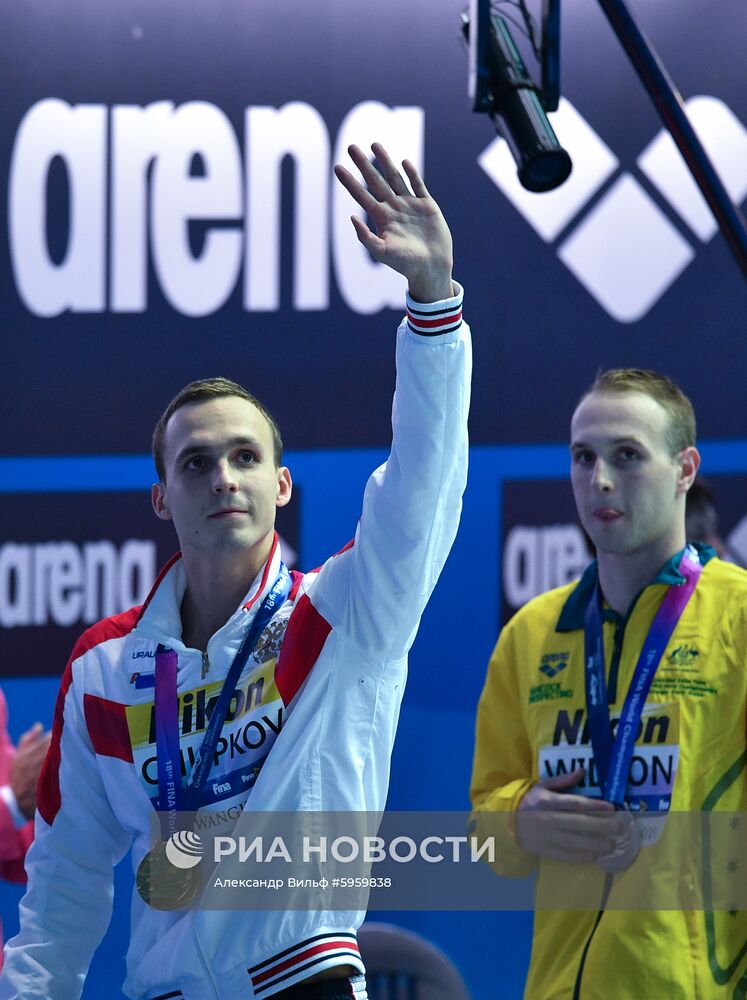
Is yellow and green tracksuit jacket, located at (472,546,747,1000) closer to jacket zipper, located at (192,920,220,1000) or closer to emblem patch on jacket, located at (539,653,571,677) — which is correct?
emblem patch on jacket, located at (539,653,571,677)

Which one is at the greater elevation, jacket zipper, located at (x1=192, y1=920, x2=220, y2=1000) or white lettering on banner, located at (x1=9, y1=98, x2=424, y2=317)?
white lettering on banner, located at (x1=9, y1=98, x2=424, y2=317)

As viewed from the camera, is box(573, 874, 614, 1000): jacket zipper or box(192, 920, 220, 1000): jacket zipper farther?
box(573, 874, 614, 1000): jacket zipper

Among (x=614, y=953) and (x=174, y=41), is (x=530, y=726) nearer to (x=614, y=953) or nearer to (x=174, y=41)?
(x=614, y=953)

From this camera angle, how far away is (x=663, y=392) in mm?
2975

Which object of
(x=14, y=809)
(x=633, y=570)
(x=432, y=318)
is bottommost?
(x=14, y=809)

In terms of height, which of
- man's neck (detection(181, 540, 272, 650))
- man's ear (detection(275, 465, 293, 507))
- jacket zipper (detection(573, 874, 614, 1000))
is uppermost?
man's ear (detection(275, 465, 293, 507))

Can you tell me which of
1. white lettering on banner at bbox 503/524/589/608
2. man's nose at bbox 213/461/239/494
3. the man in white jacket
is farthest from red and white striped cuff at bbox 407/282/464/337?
white lettering on banner at bbox 503/524/589/608

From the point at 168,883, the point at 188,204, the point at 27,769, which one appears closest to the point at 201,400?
the point at 168,883

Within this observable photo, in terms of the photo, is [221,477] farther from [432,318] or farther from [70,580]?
[70,580]

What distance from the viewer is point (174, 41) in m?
3.63

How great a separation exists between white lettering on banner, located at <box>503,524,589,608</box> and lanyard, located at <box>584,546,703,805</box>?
85 cm

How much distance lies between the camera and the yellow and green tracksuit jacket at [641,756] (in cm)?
261

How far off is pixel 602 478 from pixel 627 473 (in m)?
0.06

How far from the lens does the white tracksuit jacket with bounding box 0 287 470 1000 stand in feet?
6.64
